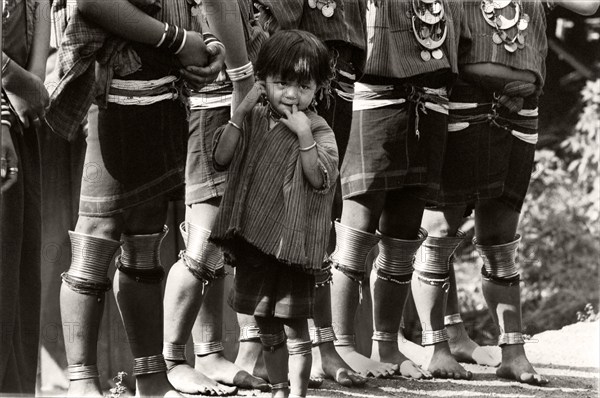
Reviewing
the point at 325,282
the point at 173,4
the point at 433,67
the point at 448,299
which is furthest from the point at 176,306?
the point at 448,299

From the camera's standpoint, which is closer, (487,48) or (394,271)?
(394,271)

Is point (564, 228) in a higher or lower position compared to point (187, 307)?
higher

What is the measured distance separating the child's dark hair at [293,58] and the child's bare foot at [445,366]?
5.03 feet

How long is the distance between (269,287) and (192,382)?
0.57 m

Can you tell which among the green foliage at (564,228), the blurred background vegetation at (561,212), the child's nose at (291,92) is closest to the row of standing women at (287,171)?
the child's nose at (291,92)

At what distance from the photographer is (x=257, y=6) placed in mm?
3975

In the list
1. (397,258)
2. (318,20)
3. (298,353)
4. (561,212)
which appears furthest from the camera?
(561,212)

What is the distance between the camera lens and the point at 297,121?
337 centimetres

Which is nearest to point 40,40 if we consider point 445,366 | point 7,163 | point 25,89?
point 25,89

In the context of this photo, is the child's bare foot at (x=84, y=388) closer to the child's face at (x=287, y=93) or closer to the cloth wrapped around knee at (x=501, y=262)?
the child's face at (x=287, y=93)

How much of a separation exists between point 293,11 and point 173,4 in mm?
429

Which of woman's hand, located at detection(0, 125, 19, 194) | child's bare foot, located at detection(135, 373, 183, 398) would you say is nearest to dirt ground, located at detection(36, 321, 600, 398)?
child's bare foot, located at detection(135, 373, 183, 398)

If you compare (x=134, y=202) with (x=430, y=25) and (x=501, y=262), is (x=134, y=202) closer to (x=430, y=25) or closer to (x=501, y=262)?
(x=430, y=25)

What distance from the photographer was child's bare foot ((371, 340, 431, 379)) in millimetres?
4402
